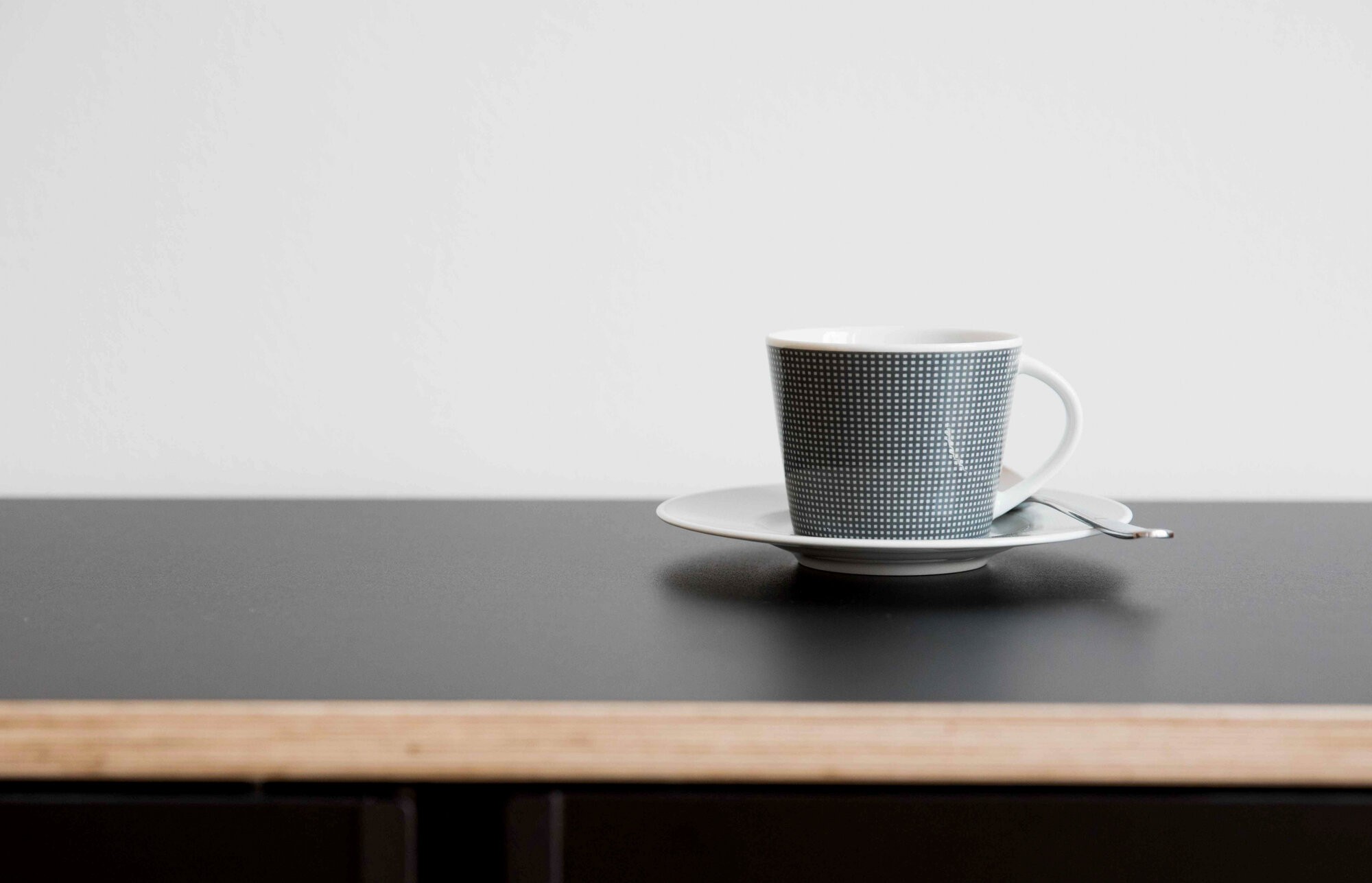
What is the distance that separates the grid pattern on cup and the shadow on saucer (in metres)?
0.03

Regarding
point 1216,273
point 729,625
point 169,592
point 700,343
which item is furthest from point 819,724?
point 1216,273

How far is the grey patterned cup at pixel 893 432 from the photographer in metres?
0.60

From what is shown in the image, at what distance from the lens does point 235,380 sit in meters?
0.95

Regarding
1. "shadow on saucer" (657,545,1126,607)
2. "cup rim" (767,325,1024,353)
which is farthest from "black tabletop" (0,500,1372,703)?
"cup rim" (767,325,1024,353)

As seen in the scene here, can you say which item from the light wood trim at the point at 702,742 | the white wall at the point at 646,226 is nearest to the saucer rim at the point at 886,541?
the light wood trim at the point at 702,742

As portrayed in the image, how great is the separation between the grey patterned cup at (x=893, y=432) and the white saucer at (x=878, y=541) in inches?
0.5

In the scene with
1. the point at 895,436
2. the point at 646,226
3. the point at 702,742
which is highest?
the point at 646,226

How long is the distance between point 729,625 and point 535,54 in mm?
554

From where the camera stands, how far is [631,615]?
552 mm

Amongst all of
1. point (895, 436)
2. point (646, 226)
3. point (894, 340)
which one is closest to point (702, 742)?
point (895, 436)

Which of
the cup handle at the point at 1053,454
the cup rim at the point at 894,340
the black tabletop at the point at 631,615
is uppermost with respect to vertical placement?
the cup rim at the point at 894,340

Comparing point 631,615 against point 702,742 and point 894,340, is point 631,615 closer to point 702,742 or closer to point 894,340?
point 702,742

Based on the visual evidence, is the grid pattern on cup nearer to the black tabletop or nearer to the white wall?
the black tabletop

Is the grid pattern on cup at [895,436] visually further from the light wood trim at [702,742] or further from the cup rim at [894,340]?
the light wood trim at [702,742]
